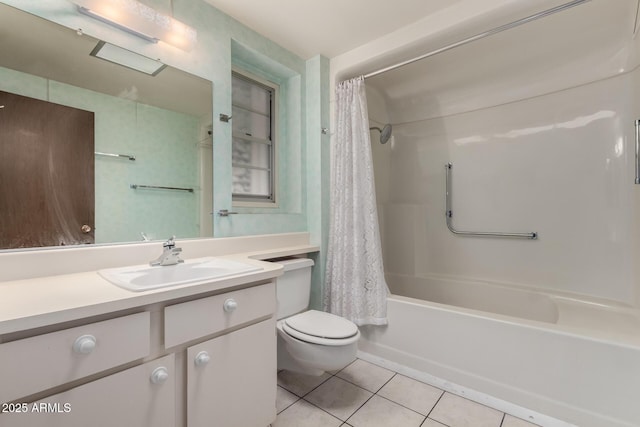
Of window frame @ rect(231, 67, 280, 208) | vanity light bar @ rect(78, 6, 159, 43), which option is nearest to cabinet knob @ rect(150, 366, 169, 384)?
window frame @ rect(231, 67, 280, 208)

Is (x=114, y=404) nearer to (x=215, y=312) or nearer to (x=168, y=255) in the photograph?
(x=215, y=312)

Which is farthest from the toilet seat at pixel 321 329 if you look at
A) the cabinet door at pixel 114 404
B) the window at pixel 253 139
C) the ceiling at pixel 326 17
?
the ceiling at pixel 326 17

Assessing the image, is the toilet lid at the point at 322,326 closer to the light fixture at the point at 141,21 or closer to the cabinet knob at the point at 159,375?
the cabinet knob at the point at 159,375

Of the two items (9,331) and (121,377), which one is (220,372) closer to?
(121,377)

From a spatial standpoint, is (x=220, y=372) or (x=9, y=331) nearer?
(x=9, y=331)

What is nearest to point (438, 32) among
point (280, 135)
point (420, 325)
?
point (280, 135)

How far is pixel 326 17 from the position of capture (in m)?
1.73

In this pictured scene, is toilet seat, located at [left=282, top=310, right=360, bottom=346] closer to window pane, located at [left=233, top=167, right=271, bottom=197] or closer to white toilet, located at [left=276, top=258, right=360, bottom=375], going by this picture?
white toilet, located at [left=276, top=258, right=360, bottom=375]

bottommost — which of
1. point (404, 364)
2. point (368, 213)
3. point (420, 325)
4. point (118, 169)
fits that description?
point (404, 364)

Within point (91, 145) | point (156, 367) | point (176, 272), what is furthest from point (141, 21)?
point (156, 367)

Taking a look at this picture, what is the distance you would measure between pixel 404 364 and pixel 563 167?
185 cm

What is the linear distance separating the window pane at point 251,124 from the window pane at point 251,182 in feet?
0.90

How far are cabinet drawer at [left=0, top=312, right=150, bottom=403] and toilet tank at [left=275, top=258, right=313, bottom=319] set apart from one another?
0.91 metres

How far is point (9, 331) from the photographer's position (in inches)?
24.9
